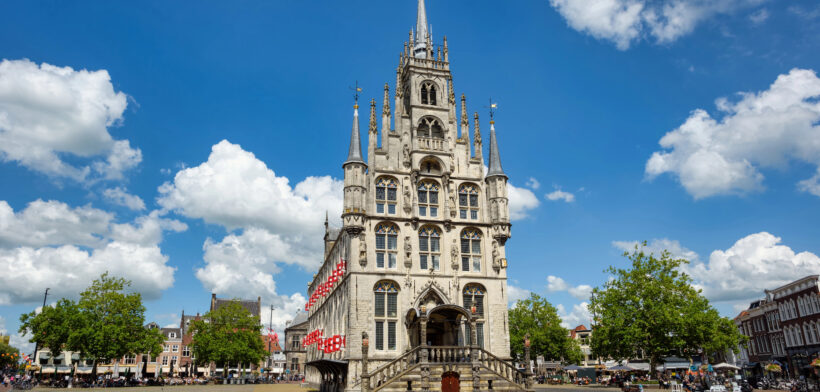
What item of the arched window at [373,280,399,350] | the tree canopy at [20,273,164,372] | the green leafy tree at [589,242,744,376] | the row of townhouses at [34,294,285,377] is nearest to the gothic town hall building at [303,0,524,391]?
the arched window at [373,280,399,350]

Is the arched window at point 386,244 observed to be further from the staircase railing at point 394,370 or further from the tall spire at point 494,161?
the tall spire at point 494,161

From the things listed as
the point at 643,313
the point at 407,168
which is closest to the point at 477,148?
the point at 407,168

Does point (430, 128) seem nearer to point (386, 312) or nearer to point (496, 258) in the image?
point (496, 258)

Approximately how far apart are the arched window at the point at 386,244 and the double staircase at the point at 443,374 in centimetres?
801

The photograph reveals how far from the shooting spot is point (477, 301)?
131ft

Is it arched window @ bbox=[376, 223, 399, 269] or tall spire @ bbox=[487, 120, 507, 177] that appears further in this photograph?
tall spire @ bbox=[487, 120, 507, 177]

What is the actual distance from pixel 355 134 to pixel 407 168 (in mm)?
5152

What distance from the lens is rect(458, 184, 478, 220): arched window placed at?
41.9 m

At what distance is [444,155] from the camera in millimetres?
42625

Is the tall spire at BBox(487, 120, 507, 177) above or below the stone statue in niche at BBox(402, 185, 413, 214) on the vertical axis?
above

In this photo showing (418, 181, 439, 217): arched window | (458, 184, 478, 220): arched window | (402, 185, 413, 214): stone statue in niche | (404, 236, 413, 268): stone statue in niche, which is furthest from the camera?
(458, 184, 478, 220): arched window

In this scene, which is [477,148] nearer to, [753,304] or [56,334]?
[56,334]

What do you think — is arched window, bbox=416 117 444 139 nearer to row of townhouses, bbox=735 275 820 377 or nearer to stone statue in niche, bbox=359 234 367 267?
stone statue in niche, bbox=359 234 367 267

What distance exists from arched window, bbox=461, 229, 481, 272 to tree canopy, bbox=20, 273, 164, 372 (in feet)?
128
